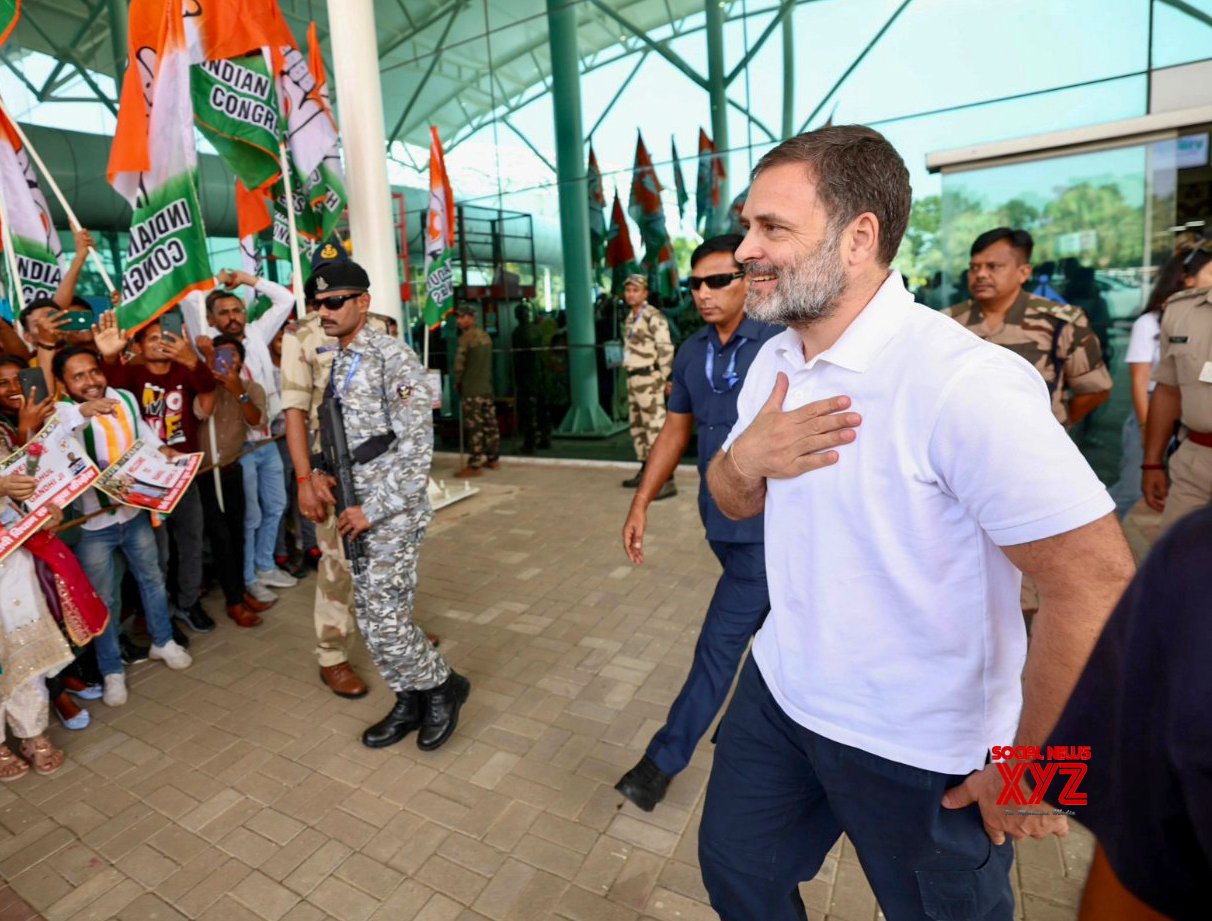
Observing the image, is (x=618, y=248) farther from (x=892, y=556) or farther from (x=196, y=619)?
(x=892, y=556)

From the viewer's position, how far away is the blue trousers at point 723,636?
245 cm

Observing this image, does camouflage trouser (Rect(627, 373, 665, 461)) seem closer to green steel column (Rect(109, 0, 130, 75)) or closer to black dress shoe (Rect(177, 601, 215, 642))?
black dress shoe (Rect(177, 601, 215, 642))

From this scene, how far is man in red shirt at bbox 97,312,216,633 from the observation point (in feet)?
13.2

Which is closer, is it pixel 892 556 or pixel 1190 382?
pixel 892 556

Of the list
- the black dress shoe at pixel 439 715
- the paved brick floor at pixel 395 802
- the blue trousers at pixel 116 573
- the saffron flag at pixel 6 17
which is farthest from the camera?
the saffron flag at pixel 6 17

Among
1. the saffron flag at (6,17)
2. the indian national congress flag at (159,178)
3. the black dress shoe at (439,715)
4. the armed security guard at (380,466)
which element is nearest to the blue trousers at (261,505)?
the indian national congress flag at (159,178)

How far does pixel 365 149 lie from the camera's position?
640cm

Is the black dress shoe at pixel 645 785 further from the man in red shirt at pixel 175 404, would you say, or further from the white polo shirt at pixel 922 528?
the man in red shirt at pixel 175 404

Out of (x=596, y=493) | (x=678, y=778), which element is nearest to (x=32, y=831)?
(x=678, y=778)

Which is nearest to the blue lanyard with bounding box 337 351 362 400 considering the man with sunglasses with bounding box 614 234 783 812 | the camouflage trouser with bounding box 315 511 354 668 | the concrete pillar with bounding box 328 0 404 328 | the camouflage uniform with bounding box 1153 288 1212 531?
the camouflage trouser with bounding box 315 511 354 668

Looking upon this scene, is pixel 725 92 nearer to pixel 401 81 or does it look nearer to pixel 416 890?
pixel 401 81

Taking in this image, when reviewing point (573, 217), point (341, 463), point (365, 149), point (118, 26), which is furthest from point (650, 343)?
point (118, 26)

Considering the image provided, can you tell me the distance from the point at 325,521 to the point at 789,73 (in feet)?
22.1

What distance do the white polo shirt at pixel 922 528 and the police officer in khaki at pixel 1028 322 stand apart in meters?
2.42
